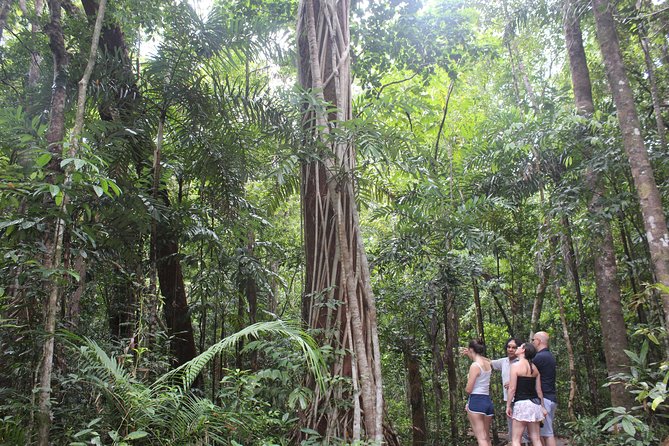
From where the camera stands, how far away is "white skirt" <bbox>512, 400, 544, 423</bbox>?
14.3 ft

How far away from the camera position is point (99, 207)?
4098 mm

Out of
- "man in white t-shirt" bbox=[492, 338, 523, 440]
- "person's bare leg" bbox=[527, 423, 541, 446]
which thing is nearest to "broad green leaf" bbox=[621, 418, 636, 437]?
"person's bare leg" bbox=[527, 423, 541, 446]

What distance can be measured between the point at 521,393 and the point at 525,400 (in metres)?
Answer: 0.08

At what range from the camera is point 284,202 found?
19.4ft

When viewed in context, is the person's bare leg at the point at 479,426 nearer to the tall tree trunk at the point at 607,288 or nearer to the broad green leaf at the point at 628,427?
the broad green leaf at the point at 628,427

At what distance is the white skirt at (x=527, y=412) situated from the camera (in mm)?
4363

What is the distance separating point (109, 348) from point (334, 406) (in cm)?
214

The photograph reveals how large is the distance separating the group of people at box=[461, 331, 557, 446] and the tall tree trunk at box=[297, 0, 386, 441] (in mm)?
1545

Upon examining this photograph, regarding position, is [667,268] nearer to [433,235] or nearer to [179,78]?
[433,235]

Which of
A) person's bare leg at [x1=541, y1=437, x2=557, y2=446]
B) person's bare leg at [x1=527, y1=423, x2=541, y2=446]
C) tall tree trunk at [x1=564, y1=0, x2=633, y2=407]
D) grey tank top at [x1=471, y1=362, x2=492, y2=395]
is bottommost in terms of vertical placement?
person's bare leg at [x1=541, y1=437, x2=557, y2=446]

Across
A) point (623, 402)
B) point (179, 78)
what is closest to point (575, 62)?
point (623, 402)

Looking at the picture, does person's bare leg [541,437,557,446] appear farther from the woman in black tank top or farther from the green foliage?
the green foliage

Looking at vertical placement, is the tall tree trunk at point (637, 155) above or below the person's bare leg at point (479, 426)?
above

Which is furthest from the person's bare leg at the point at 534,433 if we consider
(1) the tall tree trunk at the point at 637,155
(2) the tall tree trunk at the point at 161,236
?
(2) the tall tree trunk at the point at 161,236
